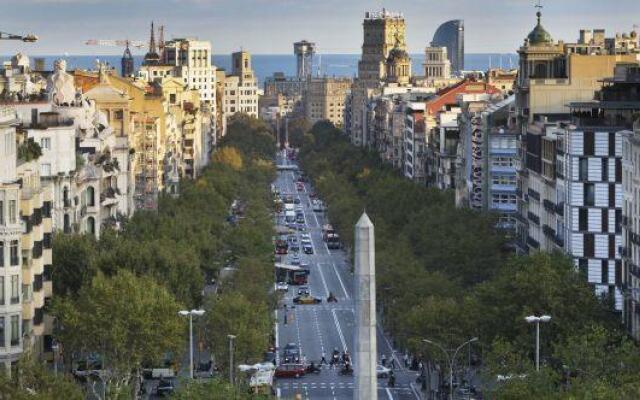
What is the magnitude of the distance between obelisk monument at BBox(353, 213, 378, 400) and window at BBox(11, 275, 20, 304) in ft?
94.5

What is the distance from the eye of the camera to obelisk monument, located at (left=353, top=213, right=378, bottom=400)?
72.0 meters

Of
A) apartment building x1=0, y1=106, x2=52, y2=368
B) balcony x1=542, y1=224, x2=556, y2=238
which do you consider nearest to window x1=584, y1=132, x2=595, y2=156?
balcony x1=542, y1=224, x2=556, y2=238

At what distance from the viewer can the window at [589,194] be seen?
12275 centimetres

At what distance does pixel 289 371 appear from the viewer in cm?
12425

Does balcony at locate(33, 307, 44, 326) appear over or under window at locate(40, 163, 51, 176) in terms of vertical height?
under

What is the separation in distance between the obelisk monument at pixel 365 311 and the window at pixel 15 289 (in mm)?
28814

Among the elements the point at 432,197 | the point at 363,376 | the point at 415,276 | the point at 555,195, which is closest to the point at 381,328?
the point at 415,276

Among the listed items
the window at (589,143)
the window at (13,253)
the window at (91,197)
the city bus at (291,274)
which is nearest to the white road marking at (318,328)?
the window at (91,197)

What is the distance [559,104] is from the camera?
14762 cm

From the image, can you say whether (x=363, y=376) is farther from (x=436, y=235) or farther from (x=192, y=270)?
(x=436, y=235)

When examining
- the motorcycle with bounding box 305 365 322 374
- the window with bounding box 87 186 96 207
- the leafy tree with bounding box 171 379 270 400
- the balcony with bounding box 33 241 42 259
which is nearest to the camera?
the leafy tree with bounding box 171 379 270 400

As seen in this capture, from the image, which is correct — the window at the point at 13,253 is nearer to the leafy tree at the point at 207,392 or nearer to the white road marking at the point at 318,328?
the leafy tree at the point at 207,392

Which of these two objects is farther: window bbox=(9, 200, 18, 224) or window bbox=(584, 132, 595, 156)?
window bbox=(584, 132, 595, 156)

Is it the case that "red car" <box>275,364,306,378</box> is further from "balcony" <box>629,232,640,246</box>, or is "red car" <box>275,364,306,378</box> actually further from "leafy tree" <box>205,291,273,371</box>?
"balcony" <box>629,232,640,246</box>
